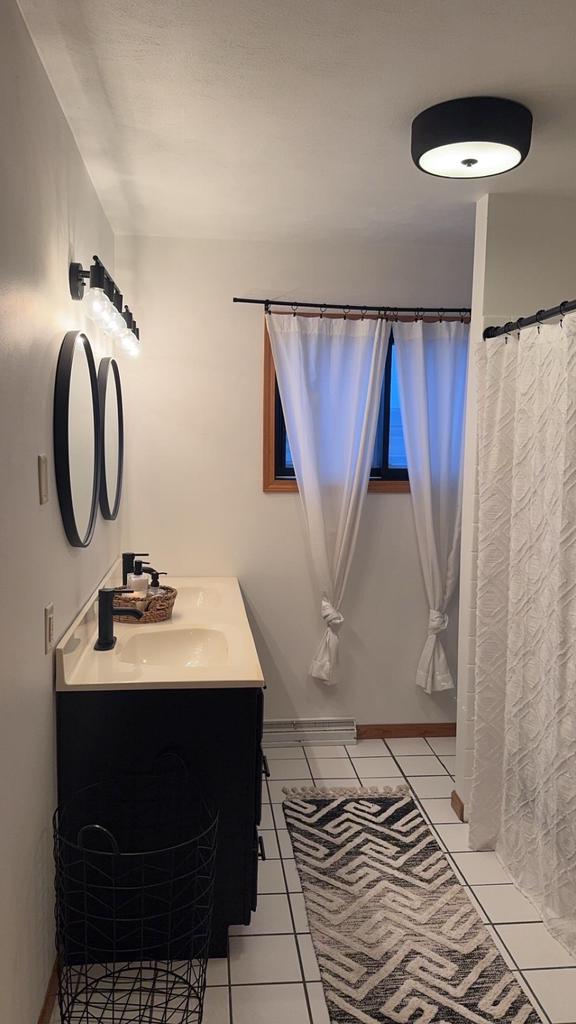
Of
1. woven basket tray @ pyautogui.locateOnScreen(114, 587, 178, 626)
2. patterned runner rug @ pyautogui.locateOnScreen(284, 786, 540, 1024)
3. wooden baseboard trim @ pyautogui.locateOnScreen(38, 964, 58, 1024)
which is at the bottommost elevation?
patterned runner rug @ pyautogui.locateOnScreen(284, 786, 540, 1024)

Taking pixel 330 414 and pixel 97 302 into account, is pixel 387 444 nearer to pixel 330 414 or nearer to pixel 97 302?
pixel 330 414

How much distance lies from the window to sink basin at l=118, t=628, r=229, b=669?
3.46 ft

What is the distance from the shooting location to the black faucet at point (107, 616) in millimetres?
2486

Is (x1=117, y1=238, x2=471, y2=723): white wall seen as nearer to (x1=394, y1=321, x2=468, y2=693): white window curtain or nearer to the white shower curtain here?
(x1=394, y1=321, x2=468, y2=693): white window curtain

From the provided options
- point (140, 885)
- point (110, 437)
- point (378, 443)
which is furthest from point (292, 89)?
point (140, 885)

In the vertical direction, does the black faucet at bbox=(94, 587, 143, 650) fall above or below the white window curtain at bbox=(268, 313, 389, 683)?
below

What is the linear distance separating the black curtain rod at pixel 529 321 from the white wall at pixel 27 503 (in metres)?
1.40

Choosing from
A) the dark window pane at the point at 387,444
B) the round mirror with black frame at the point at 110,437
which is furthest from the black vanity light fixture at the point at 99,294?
the dark window pane at the point at 387,444

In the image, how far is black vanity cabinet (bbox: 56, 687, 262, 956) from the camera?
2.17m

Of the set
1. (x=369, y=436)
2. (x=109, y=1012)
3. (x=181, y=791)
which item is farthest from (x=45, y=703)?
(x=369, y=436)

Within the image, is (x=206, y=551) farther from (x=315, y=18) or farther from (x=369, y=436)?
(x=315, y=18)

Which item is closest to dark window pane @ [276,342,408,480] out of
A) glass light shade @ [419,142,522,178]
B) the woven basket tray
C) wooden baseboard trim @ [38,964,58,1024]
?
the woven basket tray

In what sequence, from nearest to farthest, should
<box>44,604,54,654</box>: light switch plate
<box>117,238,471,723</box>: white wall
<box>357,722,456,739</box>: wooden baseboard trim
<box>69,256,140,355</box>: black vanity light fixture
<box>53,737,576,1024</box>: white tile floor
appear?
<box>44,604,54,654</box>: light switch plate → <box>53,737,576,1024</box>: white tile floor → <box>69,256,140,355</box>: black vanity light fixture → <box>117,238,471,723</box>: white wall → <box>357,722,456,739</box>: wooden baseboard trim

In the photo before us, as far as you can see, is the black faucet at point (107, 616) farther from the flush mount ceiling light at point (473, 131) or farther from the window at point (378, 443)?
the flush mount ceiling light at point (473, 131)
